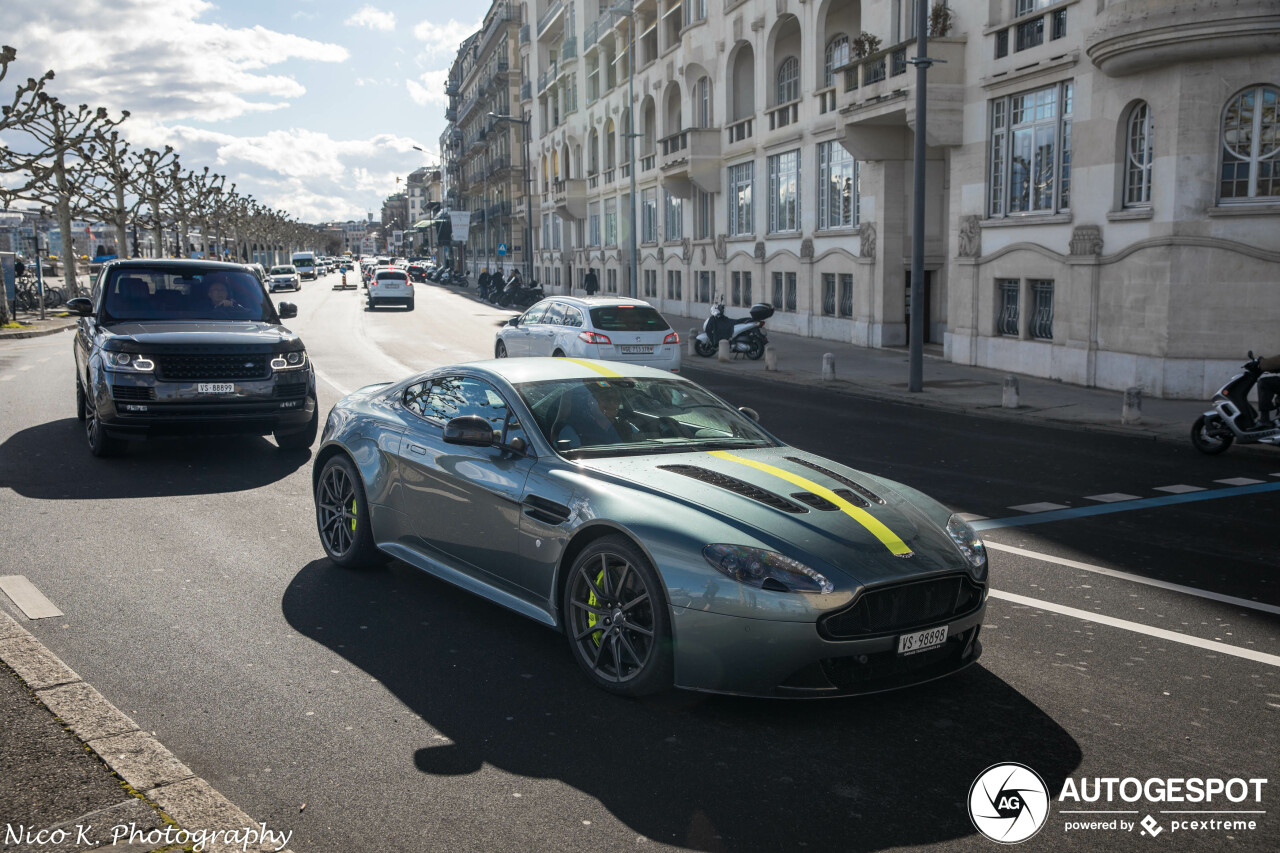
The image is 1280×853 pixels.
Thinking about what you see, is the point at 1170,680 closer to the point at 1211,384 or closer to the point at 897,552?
the point at 897,552

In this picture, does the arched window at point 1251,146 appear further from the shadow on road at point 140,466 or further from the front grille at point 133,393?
the front grille at point 133,393

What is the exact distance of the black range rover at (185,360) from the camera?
9992 mm

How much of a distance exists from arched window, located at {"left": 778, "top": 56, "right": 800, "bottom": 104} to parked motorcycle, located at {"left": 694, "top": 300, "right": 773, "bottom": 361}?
34.9ft

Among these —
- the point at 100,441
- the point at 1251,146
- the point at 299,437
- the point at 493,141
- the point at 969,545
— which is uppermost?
the point at 493,141

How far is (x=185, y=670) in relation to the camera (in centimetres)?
506

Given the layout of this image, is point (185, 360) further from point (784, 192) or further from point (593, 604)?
point (784, 192)

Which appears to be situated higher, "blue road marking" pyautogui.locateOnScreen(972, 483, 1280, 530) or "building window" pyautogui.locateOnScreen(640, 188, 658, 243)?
"building window" pyautogui.locateOnScreen(640, 188, 658, 243)

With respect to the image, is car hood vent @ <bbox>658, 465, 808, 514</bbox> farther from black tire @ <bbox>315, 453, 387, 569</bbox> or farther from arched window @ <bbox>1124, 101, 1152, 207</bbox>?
arched window @ <bbox>1124, 101, 1152, 207</bbox>

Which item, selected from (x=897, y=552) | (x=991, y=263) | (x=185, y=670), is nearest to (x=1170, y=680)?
(x=897, y=552)

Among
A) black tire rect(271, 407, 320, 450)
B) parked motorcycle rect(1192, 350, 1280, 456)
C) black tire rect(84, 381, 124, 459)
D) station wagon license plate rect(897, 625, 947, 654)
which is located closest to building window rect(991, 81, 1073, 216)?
parked motorcycle rect(1192, 350, 1280, 456)

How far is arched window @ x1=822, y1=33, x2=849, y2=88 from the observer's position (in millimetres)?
29781

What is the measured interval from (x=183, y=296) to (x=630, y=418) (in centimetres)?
760

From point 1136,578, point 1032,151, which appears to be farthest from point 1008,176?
point 1136,578

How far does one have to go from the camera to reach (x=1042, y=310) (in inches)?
794
